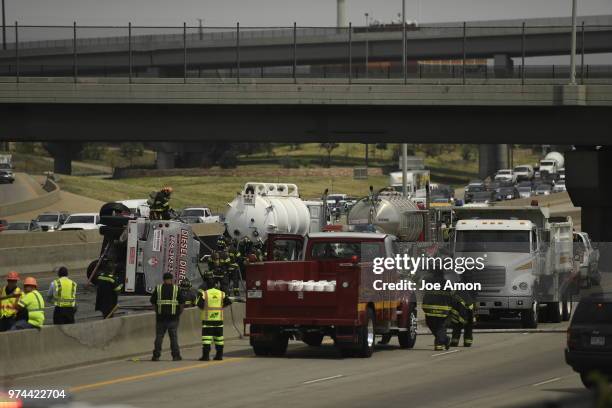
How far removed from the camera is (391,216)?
3684cm

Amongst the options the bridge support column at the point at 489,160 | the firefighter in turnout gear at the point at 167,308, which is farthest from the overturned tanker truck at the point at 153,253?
the bridge support column at the point at 489,160

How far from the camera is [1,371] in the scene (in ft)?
61.1

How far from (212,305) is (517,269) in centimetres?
975

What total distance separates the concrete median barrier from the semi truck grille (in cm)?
740

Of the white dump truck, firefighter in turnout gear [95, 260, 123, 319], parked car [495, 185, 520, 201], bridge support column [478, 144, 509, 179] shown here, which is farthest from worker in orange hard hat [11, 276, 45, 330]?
bridge support column [478, 144, 509, 179]

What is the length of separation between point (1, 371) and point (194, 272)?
1251cm

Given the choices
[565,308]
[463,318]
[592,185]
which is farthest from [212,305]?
[592,185]

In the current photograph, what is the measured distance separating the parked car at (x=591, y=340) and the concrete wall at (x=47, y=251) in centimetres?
2822

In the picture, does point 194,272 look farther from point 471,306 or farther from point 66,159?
point 66,159

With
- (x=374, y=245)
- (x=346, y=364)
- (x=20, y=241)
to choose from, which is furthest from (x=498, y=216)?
(x=20, y=241)

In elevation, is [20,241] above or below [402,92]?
below

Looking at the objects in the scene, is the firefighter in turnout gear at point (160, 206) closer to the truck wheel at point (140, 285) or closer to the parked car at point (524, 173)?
the truck wheel at point (140, 285)

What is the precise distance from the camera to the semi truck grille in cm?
2855

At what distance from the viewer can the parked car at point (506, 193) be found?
9019 cm
